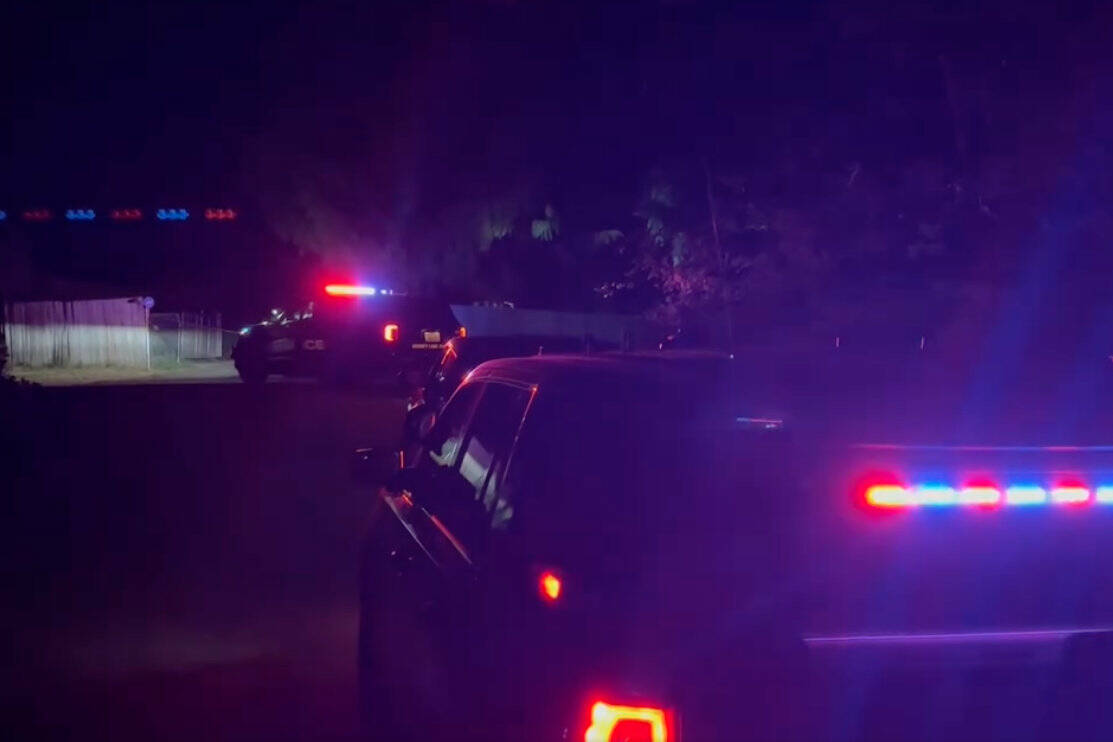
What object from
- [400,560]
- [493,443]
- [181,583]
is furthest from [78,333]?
[493,443]

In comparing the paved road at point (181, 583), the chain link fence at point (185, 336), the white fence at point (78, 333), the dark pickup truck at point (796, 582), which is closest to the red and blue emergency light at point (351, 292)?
the paved road at point (181, 583)

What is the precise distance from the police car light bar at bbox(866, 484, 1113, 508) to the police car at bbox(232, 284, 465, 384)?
69.2ft

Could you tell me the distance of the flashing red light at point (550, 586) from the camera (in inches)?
120

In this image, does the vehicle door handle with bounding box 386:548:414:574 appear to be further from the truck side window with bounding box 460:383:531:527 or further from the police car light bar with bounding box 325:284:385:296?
the police car light bar with bounding box 325:284:385:296

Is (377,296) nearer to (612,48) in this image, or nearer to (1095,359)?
(612,48)

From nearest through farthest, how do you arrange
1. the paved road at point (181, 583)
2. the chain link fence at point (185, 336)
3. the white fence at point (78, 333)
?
the paved road at point (181, 583) < the white fence at point (78, 333) < the chain link fence at point (185, 336)

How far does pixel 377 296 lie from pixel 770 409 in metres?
23.4

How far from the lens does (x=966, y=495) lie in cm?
305

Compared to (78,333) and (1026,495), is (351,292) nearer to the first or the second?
(78,333)

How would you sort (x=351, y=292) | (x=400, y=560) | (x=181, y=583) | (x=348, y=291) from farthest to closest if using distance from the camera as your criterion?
(x=348, y=291)
(x=351, y=292)
(x=181, y=583)
(x=400, y=560)

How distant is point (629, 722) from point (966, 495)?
34.4 inches

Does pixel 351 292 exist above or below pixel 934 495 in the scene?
above

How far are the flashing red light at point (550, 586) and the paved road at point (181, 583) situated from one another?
3.39m

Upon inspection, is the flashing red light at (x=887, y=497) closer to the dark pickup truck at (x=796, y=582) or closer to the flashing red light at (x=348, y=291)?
the dark pickup truck at (x=796, y=582)
